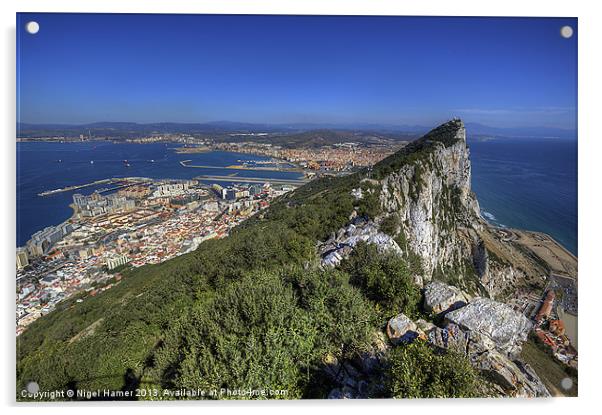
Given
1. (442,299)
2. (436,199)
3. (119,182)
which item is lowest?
(442,299)

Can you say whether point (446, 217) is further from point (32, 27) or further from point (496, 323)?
point (32, 27)

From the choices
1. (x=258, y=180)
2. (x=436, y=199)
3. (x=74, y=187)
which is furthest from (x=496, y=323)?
(x=436, y=199)

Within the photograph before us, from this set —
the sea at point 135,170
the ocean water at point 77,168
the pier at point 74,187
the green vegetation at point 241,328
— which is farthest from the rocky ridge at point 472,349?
the pier at point 74,187

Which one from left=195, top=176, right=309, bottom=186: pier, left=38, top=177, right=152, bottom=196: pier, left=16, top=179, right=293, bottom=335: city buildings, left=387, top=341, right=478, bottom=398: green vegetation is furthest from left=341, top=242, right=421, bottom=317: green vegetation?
left=195, top=176, right=309, bottom=186: pier

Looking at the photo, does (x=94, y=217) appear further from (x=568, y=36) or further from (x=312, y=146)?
(x=568, y=36)

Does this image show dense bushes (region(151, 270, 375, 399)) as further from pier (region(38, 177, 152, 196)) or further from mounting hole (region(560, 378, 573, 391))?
pier (region(38, 177, 152, 196))

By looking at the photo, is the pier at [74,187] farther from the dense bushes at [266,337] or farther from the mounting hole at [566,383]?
the mounting hole at [566,383]
